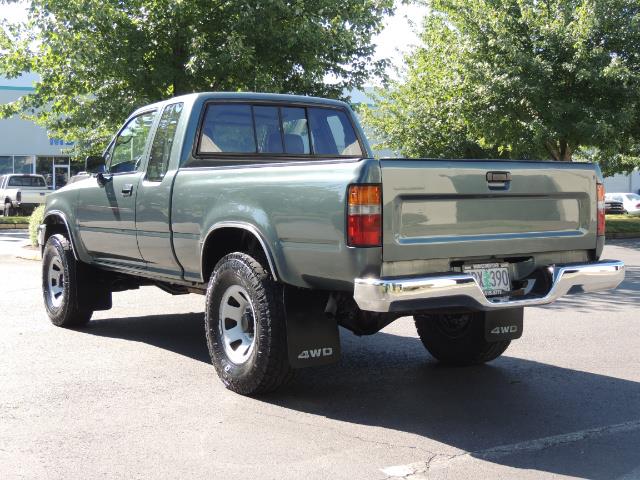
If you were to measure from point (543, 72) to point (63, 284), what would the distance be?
55.3 feet

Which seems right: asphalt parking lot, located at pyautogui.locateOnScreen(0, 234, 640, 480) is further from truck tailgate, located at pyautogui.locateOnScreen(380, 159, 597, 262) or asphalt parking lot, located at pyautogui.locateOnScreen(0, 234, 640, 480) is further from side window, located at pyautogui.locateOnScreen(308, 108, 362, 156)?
side window, located at pyautogui.locateOnScreen(308, 108, 362, 156)

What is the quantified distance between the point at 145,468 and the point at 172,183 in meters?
2.57

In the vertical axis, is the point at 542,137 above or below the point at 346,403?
above

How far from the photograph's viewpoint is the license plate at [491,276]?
15.6ft

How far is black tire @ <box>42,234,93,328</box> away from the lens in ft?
24.9

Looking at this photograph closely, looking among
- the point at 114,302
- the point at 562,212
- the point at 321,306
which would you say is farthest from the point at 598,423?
the point at 114,302

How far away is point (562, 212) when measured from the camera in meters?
5.23

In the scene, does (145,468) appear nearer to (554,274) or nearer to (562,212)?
(554,274)

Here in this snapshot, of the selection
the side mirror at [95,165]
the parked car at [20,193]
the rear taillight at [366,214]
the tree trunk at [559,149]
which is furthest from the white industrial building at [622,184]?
the rear taillight at [366,214]

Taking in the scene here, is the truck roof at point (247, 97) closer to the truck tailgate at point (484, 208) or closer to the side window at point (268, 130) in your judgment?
the side window at point (268, 130)

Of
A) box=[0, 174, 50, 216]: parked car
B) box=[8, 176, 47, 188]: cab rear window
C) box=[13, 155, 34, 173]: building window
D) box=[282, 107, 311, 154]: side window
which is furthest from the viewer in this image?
box=[13, 155, 34, 173]: building window

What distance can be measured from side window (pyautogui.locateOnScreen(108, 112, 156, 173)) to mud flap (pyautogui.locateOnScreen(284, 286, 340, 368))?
2.29m

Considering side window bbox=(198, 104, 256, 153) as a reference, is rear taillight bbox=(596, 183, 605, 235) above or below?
below

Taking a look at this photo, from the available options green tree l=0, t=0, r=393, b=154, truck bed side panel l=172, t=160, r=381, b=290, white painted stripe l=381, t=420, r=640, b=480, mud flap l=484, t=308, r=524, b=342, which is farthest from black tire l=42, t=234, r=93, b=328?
green tree l=0, t=0, r=393, b=154
